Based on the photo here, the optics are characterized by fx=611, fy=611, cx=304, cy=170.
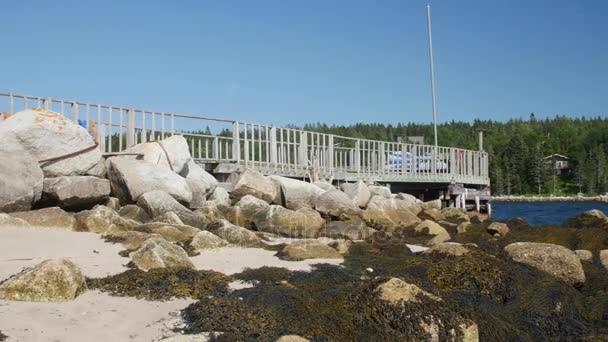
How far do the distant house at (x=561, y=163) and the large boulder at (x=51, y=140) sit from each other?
414 feet

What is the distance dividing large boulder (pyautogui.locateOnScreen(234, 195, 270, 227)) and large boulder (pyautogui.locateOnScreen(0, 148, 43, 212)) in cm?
522

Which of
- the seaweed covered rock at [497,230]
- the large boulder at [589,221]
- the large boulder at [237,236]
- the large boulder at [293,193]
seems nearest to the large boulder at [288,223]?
the large boulder at [237,236]

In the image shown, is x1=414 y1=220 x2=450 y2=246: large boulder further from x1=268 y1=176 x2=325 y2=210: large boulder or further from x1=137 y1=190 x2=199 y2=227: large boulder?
x1=137 y1=190 x2=199 y2=227: large boulder

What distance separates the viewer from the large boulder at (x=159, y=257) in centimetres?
931

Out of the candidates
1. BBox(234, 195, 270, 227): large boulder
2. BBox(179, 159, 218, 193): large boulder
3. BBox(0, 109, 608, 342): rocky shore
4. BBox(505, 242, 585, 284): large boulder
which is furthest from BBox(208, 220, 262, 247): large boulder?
BBox(179, 159, 218, 193): large boulder

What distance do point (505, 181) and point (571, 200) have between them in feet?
58.7

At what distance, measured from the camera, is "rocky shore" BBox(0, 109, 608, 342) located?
7098 mm

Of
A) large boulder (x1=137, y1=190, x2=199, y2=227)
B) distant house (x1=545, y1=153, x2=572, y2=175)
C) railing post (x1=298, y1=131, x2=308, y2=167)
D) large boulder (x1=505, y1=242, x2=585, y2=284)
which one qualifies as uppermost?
distant house (x1=545, y1=153, x2=572, y2=175)

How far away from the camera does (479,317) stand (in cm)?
788

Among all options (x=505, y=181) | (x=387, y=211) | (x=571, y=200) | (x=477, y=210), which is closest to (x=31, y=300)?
(x=387, y=211)

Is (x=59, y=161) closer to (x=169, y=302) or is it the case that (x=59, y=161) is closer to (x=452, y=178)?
(x=169, y=302)

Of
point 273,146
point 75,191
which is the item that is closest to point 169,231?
point 75,191

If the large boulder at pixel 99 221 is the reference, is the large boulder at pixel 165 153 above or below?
above

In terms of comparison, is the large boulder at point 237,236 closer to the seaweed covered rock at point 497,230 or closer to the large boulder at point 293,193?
the large boulder at point 293,193
